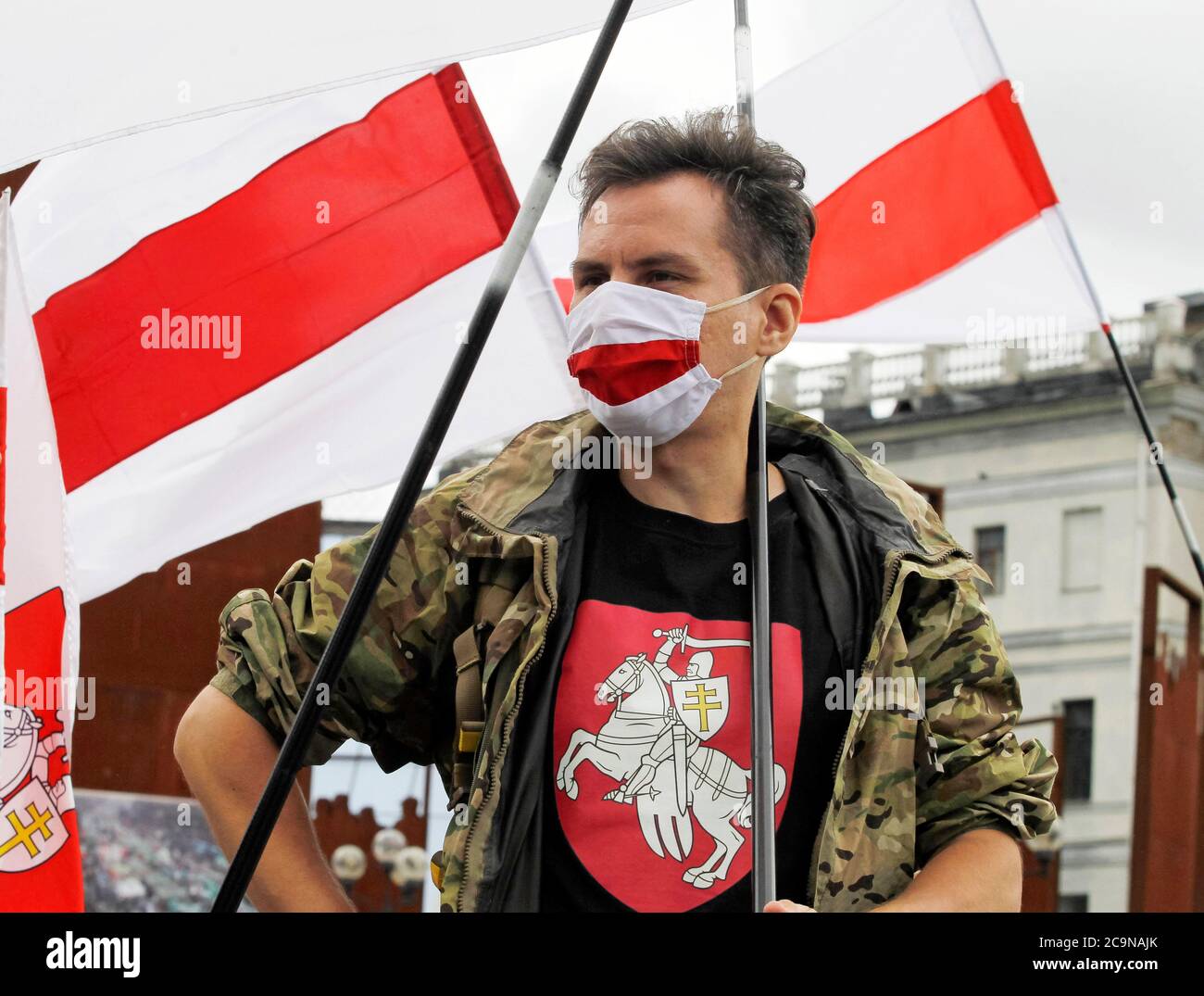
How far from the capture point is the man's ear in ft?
11.1

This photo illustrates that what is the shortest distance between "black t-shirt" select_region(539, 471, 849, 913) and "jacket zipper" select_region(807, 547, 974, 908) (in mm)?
28

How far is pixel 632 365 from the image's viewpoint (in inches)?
127

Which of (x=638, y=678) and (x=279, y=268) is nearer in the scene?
(x=638, y=678)

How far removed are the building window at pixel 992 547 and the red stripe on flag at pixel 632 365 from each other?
45711mm

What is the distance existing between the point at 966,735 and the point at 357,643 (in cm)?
92

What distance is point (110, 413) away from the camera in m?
4.09

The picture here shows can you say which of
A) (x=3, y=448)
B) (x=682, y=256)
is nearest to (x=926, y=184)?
(x=682, y=256)

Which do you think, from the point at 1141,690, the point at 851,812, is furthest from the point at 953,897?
the point at 1141,690

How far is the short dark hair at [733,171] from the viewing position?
10.7ft

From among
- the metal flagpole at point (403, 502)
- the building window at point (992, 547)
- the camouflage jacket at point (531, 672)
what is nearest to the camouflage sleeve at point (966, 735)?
the camouflage jacket at point (531, 672)

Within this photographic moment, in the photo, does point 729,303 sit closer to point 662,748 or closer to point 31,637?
point 662,748

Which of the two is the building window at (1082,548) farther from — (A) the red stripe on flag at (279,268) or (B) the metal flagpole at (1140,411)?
(A) the red stripe on flag at (279,268)

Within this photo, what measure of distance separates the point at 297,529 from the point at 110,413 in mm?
5399
